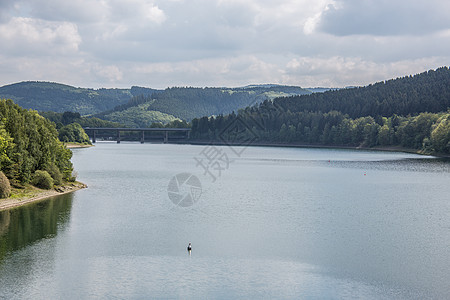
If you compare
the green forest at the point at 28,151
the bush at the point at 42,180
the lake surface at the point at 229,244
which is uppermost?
the green forest at the point at 28,151

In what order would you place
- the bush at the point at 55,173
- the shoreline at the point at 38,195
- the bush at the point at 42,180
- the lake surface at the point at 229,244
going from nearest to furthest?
the lake surface at the point at 229,244 → the shoreline at the point at 38,195 → the bush at the point at 42,180 → the bush at the point at 55,173

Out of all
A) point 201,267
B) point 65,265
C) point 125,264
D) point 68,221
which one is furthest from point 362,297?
point 68,221

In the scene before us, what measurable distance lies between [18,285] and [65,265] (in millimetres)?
5552

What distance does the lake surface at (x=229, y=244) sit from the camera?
38188 mm

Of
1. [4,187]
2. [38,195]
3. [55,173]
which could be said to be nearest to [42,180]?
[55,173]

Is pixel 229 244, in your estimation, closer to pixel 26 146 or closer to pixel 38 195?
pixel 38 195

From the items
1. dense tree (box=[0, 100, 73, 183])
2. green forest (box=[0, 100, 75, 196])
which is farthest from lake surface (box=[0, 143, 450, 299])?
dense tree (box=[0, 100, 73, 183])

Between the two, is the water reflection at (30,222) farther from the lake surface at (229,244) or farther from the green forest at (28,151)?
the green forest at (28,151)

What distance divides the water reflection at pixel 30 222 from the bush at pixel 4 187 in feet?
9.90

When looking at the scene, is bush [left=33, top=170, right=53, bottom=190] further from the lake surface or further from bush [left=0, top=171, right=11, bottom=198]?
bush [left=0, top=171, right=11, bottom=198]

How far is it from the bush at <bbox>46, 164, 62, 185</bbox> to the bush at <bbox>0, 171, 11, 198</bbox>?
1288cm

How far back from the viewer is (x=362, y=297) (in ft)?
120

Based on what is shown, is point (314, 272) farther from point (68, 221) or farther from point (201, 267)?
point (68, 221)

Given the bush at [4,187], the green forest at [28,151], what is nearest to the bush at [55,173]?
the green forest at [28,151]
